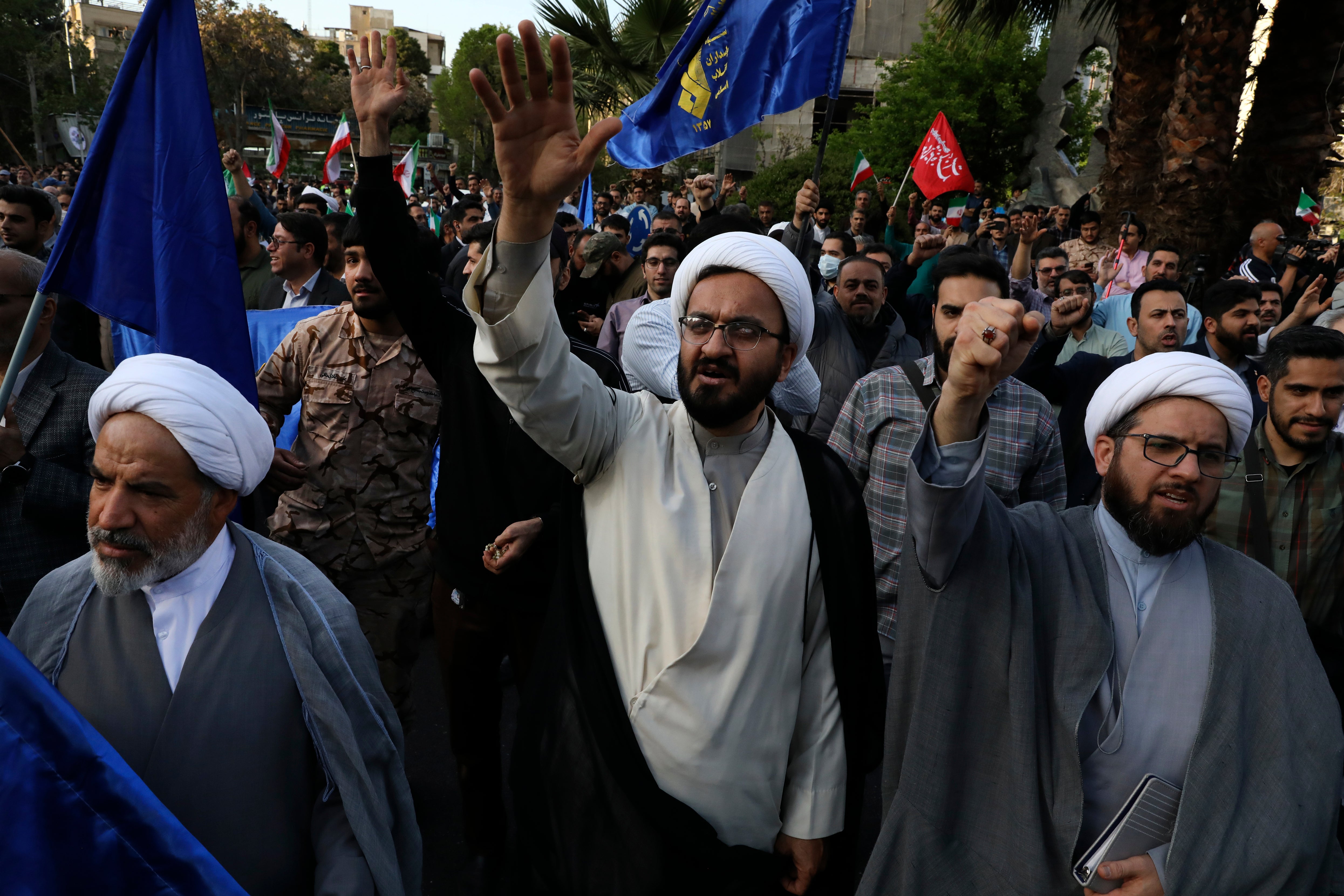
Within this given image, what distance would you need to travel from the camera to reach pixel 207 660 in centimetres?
170

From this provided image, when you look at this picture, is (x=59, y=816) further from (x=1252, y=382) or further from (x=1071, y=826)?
(x=1252, y=382)

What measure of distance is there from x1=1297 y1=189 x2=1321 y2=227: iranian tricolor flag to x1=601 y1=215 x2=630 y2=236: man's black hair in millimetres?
6963

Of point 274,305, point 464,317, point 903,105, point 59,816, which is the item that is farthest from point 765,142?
point 59,816

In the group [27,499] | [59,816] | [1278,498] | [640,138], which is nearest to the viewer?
[59,816]

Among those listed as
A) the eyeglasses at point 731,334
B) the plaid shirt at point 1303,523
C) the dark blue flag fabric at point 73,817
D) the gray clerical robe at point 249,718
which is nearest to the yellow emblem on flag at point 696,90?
the eyeglasses at point 731,334

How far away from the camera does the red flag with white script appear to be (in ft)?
28.9

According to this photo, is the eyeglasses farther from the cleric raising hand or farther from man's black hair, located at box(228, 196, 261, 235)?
man's black hair, located at box(228, 196, 261, 235)

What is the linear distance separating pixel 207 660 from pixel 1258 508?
2.84 m

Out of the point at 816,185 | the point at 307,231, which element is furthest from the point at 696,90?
the point at 307,231

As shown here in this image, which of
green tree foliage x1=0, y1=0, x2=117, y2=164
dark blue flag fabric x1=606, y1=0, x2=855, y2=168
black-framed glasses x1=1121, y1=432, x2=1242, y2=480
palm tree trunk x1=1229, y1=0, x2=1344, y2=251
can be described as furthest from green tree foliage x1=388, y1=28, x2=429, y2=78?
black-framed glasses x1=1121, y1=432, x2=1242, y2=480

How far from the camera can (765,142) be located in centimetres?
3114

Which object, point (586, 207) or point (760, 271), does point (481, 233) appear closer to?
point (760, 271)

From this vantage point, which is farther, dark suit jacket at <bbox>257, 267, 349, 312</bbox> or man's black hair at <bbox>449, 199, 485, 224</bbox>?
man's black hair at <bbox>449, 199, 485, 224</bbox>

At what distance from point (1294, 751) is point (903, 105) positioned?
2188 cm
